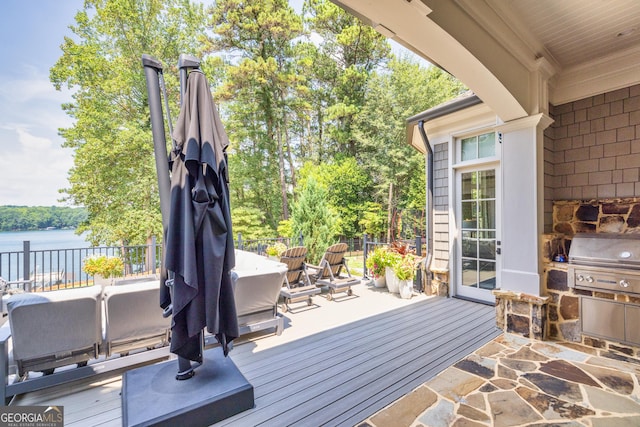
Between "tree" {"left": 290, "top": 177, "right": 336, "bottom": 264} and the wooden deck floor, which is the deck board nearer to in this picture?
the wooden deck floor

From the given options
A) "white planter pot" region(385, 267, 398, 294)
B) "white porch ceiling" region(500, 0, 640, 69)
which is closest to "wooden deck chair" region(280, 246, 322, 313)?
"white planter pot" region(385, 267, 398, 294)

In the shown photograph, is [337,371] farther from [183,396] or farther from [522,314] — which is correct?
[522,314]

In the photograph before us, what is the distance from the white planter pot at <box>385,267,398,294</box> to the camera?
523 centimetres

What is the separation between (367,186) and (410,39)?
11924 mm

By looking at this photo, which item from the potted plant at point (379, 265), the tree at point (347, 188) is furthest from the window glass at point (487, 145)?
the tree at point (347, 188)

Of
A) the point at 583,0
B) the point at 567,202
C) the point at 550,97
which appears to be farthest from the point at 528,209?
the point at 583,0

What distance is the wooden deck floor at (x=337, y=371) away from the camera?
82.5 inches

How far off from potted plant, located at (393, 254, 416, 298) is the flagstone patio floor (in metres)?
1.96

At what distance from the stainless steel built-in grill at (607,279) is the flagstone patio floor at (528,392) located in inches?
10.8

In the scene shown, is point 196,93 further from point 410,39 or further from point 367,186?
point 367,186

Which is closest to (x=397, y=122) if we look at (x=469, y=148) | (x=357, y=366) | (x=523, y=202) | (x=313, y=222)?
(x=313, y=222)

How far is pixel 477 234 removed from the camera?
4.75m

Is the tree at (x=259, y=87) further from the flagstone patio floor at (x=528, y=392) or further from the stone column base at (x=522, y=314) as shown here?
the flagstone patio floor at (x=528, y=392)

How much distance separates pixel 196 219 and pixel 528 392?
2.90 metres
